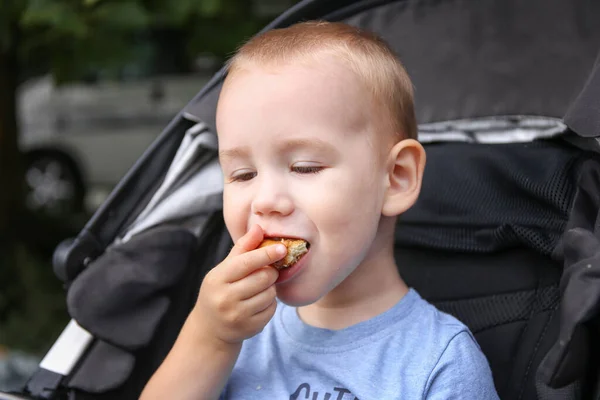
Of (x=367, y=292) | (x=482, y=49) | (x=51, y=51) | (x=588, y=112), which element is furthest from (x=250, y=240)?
(x=51, y=51)

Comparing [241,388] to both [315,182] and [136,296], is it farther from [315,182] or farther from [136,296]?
[315,182]

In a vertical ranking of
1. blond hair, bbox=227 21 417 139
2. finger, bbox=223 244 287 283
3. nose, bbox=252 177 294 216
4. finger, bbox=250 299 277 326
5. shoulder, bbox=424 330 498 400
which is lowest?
shoulder, bbox=424 330 498 400

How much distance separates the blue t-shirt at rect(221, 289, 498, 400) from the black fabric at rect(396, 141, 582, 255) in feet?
1.19

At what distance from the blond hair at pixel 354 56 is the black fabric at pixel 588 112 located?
12.3 inches

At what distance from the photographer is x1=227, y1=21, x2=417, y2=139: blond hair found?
1.59 metres

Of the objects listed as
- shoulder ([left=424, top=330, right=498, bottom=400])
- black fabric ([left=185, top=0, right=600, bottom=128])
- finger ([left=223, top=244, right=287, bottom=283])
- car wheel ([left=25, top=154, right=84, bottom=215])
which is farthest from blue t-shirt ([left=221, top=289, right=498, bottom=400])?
car wheel ([left=25, top=154, right=84, bottom=215])

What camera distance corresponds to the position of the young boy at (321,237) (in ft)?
4.97

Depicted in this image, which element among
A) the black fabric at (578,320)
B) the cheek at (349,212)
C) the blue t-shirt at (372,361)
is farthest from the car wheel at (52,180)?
the black fabric at (578,320)

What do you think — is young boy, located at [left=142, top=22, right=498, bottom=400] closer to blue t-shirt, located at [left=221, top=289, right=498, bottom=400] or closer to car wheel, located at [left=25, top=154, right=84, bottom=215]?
blue t-shirt, located at [left=221, top=289, right=498, bottom=400]

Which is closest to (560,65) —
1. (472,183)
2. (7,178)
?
(472,183)

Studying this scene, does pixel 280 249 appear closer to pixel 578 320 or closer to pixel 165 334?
pixel 578 320

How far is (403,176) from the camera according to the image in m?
1.65

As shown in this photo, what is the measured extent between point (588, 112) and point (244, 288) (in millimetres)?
696

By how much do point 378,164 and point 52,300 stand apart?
3776 millimetres
